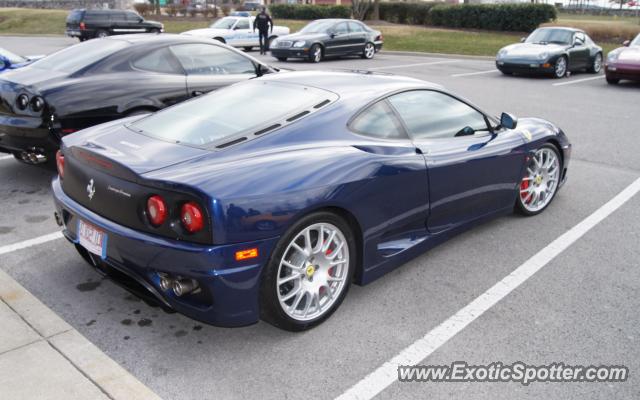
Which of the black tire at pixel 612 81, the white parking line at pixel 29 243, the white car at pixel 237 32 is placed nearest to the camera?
the white parking line at pixel 29 243

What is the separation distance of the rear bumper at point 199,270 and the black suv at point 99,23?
2604 cm

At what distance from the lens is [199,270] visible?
9.64ft

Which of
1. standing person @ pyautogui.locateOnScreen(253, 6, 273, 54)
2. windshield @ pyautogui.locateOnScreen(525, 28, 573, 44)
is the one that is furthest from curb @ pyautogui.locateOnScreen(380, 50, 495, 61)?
standing person @ pyautogui.locateOnScreen(253, 6, 273, 54)

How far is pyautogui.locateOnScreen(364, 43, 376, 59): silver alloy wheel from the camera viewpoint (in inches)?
825

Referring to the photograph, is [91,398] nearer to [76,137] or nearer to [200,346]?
[200,346]

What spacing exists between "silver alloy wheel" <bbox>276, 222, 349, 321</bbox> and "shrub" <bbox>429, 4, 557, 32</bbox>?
29.6 metres

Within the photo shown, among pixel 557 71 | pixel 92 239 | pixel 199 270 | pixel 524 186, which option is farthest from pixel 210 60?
pixel 557 71

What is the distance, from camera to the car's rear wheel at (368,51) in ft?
68.7

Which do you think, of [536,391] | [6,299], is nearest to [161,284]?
[6,299]

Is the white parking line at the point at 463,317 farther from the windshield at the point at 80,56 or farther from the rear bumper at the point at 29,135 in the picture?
the windshield at the point at 80,56

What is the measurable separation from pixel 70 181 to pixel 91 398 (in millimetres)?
1437

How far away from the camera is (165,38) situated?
6961 mm

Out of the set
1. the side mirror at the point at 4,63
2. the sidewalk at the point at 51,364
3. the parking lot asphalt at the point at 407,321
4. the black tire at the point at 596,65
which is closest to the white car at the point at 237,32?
the black tire at the point at 596,65

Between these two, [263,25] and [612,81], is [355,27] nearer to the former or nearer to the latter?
[263,25]
